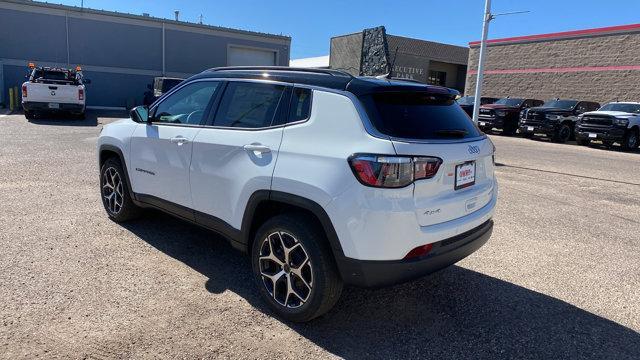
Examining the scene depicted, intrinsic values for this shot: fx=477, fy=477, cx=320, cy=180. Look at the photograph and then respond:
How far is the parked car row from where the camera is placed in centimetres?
1816

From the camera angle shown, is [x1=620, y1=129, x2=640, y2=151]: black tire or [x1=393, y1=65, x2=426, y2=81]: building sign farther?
[x1=393, y1=65, x2=426, y2=81]: building sign

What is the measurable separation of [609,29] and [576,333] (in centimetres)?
2800

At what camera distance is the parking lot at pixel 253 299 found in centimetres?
315

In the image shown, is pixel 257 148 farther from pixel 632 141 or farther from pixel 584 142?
pixel 584 142

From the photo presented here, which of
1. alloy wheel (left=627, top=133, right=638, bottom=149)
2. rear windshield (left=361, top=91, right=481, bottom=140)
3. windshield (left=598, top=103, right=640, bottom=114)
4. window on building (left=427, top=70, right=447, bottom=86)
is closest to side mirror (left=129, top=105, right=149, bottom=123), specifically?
rear windshield (left=361, top=91, right=481, bottom=140)

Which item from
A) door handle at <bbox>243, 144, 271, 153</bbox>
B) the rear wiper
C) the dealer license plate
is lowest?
the dealer license plate

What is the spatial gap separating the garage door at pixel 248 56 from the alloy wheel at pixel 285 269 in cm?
2775

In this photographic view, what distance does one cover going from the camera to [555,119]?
68.3 ft

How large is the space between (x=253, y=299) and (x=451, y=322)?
5.00ft

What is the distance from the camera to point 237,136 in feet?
12.2

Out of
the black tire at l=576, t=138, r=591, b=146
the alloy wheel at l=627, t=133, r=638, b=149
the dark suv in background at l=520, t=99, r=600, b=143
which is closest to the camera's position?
the alloy wheel at l=627, t=133, r=638, b=149

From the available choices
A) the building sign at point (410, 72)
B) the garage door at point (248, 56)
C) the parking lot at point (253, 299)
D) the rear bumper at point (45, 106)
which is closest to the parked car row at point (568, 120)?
the garage door at point (248, 56)

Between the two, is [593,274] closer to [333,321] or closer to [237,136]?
[333,321]

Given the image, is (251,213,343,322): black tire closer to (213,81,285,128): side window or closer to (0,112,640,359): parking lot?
(0,112,640,359): parking lot
